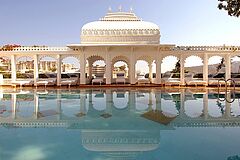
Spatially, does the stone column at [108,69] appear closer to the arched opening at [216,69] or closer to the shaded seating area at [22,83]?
the shaded seating area at [22,83]

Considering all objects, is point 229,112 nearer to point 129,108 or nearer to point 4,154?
point 129,108

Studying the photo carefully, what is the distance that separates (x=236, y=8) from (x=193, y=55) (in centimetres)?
1448

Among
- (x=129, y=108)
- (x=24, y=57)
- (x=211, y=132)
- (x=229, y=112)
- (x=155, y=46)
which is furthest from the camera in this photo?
(x=24, y=57)

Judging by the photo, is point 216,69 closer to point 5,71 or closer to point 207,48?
point 207,48

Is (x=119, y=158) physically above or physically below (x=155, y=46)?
below

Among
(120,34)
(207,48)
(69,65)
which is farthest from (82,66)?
(69,65)

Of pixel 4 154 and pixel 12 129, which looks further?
pixel 12 129

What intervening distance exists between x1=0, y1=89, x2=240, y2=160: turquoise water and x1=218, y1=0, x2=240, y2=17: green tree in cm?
365

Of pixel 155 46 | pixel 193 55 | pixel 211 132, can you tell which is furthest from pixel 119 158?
pixel 193 55

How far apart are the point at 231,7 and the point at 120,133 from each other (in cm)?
552

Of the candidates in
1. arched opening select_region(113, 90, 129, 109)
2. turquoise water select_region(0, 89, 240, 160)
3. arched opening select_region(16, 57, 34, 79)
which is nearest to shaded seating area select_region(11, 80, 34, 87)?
arched opening select_region(16, 57, 34, 79)

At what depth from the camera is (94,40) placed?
21797mm

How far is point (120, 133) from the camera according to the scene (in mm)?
6805

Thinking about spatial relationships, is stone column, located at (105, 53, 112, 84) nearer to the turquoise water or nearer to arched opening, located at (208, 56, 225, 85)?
arched opening, located at (208, 56, 225, 85)
